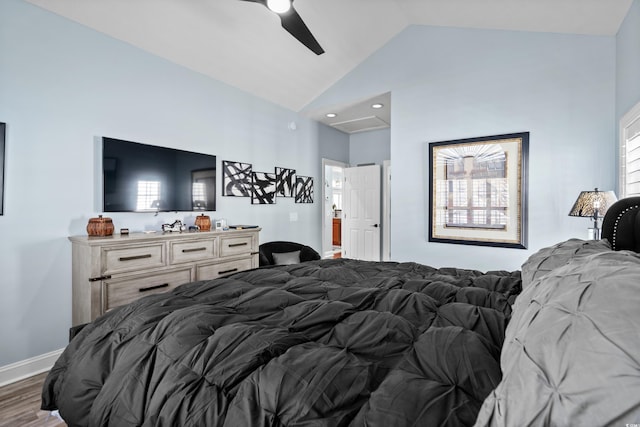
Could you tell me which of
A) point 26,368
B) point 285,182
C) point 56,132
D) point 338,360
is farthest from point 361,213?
point 338,360

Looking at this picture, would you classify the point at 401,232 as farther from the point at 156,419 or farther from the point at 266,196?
the point at 156,419

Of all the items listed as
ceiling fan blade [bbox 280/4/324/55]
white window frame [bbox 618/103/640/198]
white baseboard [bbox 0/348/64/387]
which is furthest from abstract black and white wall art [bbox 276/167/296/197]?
white window frame [bbox 618/103/640/198]

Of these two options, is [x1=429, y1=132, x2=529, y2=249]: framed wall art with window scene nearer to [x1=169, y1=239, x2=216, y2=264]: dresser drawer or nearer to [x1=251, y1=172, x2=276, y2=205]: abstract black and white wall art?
[x1=251, y1=172, x2=276, y2=205]: abstract black and white wall art

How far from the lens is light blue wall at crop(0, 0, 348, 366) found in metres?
2.33

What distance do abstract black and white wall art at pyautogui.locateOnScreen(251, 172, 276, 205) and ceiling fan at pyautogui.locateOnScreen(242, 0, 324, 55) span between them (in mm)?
2036

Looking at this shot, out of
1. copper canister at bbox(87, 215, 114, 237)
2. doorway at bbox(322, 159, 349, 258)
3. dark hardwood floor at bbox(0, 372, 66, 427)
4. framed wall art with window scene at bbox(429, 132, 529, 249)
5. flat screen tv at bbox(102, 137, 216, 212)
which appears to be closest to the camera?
dark hardwood floor at bbox(0, 372, 66, 427)

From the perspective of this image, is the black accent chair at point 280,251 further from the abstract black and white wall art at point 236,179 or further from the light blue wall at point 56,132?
the light blue wall at point 56,132

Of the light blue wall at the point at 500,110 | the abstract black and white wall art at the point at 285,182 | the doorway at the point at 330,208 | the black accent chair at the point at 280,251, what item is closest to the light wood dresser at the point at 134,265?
the black accent chair at the point at 280,251

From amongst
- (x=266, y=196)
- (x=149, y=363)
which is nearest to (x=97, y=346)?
(x=149, y=363)

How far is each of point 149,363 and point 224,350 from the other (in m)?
0.27

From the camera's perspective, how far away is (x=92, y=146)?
9.00 ft

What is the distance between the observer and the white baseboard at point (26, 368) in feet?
7.46

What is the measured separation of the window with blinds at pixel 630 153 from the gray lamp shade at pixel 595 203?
137 mm

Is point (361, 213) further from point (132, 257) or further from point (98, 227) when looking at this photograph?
point (98, 227)
